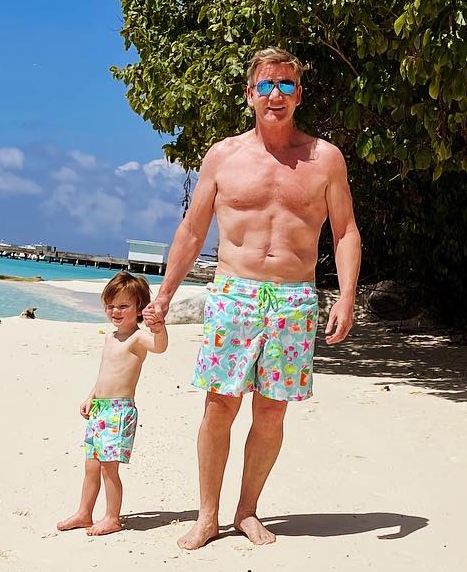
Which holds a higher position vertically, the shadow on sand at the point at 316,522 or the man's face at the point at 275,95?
the man's face at the point at 275,95

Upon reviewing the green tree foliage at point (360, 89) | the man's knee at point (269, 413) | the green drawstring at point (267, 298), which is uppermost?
the green tree foliage at point (360, 89)

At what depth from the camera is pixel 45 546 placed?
3672 mm

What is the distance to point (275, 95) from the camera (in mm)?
3645

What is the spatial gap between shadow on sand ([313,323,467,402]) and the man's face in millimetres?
4661

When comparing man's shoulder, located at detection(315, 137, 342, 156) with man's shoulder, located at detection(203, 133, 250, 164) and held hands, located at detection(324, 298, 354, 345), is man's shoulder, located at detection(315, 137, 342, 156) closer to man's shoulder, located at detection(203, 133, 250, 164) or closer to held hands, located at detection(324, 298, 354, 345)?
man's shoulder, located at detection(203, 133, 250, 164)

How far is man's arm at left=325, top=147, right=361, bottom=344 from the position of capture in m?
3.65

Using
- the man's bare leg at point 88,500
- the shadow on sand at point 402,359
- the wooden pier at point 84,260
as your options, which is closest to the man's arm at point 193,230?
the man's bare leg at point 88,500

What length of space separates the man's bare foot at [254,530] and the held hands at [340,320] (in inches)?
35.6

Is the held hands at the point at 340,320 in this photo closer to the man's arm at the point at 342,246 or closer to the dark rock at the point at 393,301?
the man's arm at the point at 342,246

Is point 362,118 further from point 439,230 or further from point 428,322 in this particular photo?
point 428,322

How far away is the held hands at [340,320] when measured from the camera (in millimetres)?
3613

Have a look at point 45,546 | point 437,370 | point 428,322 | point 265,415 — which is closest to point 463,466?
point 265,415

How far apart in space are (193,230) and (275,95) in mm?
729

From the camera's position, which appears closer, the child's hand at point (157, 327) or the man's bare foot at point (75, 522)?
the child's hand at point (157, 327)
